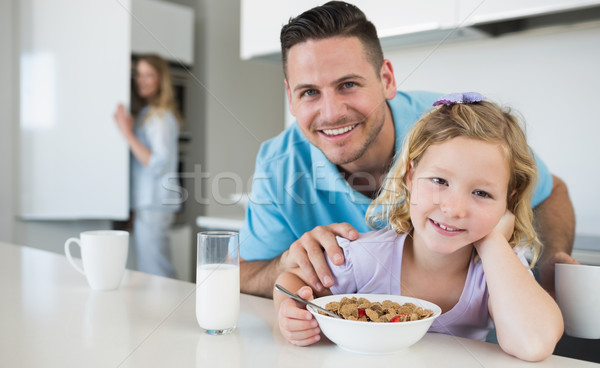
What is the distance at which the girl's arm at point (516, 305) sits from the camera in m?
0.58

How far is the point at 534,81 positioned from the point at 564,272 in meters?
0.31

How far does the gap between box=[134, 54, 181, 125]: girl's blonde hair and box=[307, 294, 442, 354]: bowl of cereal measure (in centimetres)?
202

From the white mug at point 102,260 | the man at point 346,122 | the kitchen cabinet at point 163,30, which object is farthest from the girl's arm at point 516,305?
the kitchen cabinet at point 163,30

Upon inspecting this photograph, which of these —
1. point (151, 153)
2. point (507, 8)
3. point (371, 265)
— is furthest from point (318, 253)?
point (151, 153)

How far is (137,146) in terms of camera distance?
2.43m

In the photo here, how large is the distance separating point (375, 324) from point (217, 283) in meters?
0.20

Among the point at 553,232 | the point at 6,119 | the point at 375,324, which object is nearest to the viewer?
the point at 375,324

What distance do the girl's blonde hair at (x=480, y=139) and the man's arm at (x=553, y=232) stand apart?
2 cm

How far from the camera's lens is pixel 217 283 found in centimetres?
64

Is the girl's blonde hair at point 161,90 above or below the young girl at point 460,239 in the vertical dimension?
above

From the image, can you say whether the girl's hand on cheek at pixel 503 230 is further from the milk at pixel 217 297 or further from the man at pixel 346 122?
the milk at pixel 217 297

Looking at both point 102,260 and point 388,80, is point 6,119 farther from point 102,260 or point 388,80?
point 388,80

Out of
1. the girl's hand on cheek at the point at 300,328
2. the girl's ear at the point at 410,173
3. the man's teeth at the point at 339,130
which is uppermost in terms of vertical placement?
the man's teeth at the point at 339,130

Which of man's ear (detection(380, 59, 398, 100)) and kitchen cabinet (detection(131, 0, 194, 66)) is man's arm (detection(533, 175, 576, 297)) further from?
kitchen cabinet (detection(131, 0, 194, 66))
